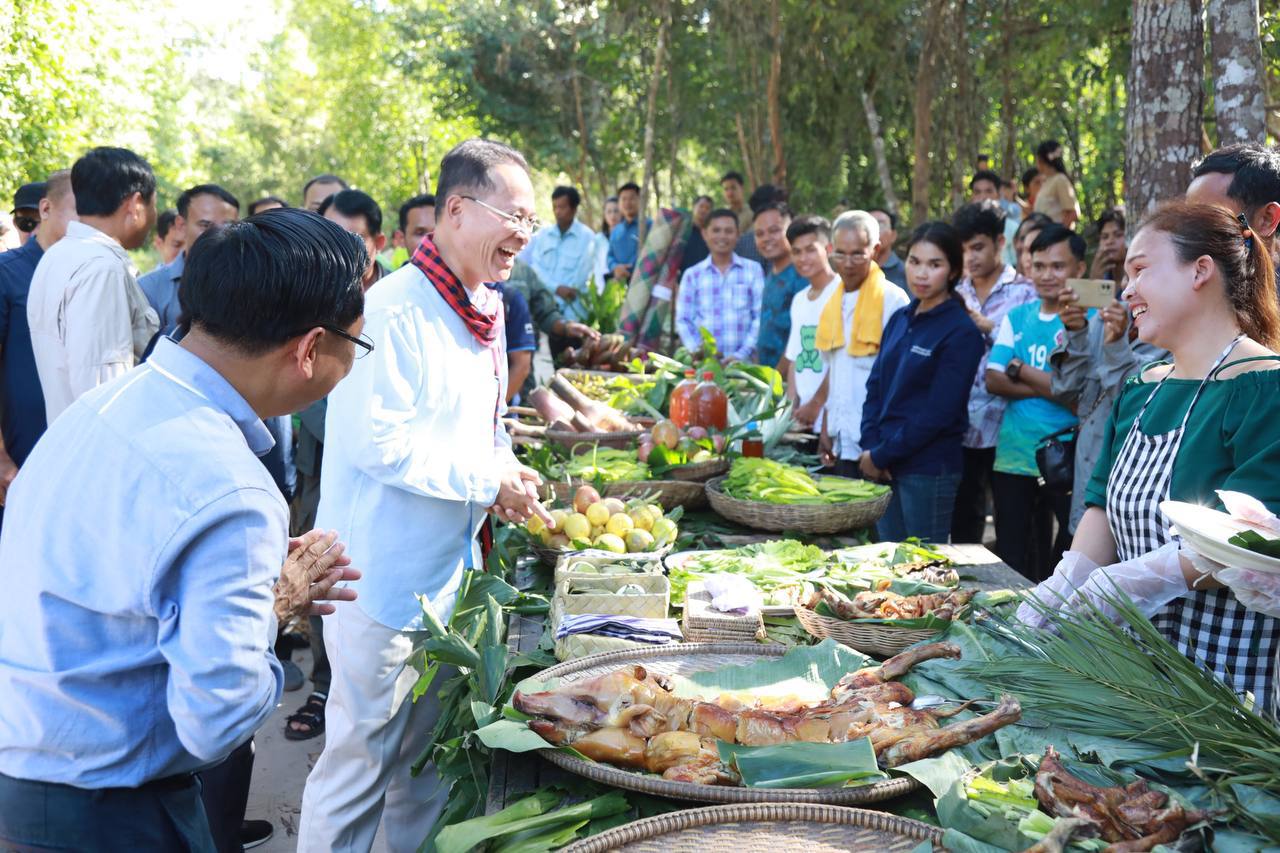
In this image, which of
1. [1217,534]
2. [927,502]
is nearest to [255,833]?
[927,502]

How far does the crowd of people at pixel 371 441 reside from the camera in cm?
168

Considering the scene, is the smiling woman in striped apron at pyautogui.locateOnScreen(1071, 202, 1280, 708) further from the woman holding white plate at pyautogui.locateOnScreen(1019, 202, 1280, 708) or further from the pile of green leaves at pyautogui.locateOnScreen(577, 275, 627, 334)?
the pile of green leaves at pyautogui.locateOnScreen(577, 275, 627, 334)

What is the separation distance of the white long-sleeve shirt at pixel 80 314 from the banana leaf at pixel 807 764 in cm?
342

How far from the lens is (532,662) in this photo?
8.57 ft

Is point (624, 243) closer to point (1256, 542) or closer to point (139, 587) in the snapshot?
point (1256, 542)

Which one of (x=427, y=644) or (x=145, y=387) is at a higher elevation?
(x=145, y=387)

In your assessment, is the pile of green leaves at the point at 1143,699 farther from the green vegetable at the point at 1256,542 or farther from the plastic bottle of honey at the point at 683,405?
the plastic bottle of honey at the point at 683,405

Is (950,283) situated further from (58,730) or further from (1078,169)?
(1078,169)

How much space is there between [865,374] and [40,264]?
4.05 metres

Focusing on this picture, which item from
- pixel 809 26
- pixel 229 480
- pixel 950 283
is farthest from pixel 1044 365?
pixel 809 26

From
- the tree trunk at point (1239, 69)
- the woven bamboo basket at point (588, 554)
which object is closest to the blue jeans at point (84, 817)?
the woven bamboo basket at point (588, 554)

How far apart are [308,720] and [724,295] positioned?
14.8 feet

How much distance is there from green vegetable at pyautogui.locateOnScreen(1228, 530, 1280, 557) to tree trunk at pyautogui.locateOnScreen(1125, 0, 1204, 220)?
308 cm

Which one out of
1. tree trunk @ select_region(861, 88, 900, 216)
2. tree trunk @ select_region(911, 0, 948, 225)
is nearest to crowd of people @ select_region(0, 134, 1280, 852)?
tree trunk @ select_region(911, 0, 948, 225)
